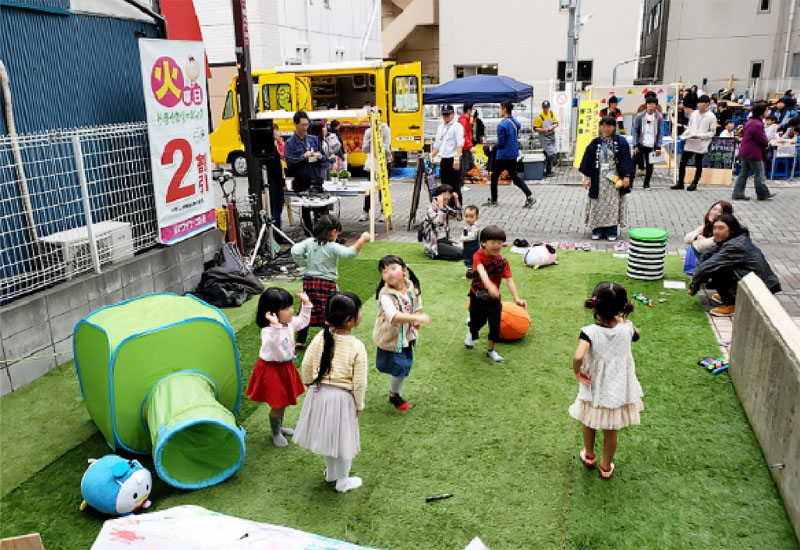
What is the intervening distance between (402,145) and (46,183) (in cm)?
1226

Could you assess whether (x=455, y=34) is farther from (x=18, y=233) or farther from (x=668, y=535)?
(x=668, y=535)

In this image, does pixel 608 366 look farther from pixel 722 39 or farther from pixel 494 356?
pixel 722 39

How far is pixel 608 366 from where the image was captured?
4203mm

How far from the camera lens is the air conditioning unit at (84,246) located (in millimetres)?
6723

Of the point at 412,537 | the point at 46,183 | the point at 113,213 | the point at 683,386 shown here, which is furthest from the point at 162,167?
the point at 683,386

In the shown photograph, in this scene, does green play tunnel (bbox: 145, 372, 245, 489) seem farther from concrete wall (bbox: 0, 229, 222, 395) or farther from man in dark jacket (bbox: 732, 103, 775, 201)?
man in dark jacket (bbox: 732, 103, 775, 201)

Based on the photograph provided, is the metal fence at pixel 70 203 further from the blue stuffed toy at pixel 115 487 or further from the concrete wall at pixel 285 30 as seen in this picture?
the concrete wall at pixel 285 30

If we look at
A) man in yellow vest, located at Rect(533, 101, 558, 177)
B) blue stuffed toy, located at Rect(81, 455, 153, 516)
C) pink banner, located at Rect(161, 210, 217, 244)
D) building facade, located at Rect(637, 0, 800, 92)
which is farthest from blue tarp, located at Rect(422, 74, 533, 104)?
building facade, located at Rect(637, 0, 800, 92)

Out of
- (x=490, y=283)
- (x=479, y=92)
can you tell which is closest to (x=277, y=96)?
(x=479, y=92)

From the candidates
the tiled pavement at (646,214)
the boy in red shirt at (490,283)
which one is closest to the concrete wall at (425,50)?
the tiled pavement at (646,214)

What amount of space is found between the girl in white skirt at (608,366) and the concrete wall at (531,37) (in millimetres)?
26265

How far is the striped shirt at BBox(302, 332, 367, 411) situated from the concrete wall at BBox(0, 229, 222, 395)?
3.33 metres

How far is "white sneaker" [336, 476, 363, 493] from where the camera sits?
441cm

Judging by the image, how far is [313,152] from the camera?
1048 centimetres
